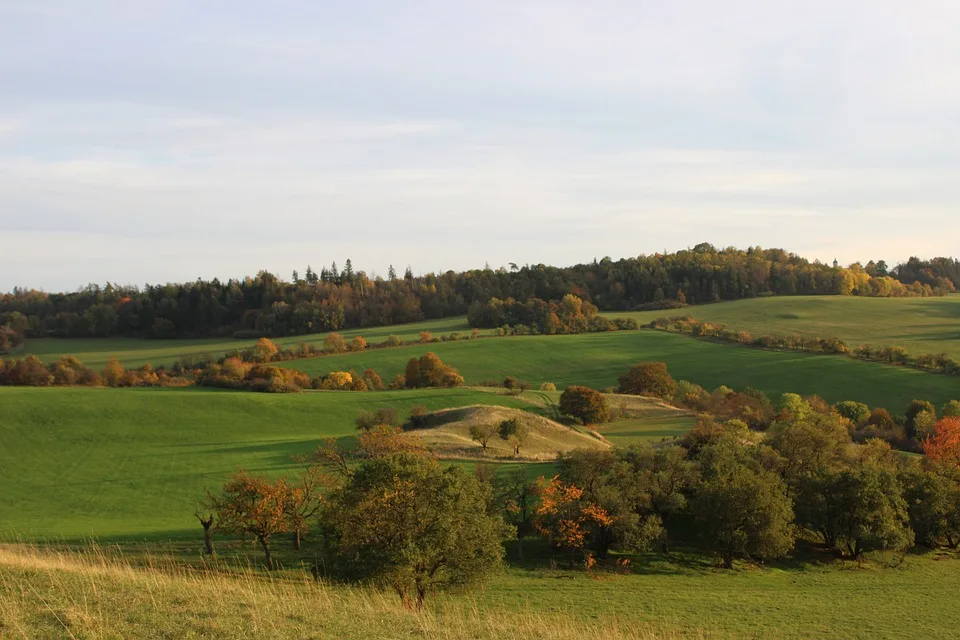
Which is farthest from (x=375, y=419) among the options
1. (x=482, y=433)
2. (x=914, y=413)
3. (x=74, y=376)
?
(x=914, y=413)

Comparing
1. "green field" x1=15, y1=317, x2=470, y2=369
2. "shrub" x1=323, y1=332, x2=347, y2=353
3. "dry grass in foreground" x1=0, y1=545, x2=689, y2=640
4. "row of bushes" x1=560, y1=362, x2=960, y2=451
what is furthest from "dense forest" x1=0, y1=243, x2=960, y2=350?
"dry grass in foreground" x1=0, y1=545, x2=689, y2=640

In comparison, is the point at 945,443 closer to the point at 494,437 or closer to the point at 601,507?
the point at 601,507

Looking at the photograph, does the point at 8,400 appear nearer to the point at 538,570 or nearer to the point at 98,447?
the point at 98,447

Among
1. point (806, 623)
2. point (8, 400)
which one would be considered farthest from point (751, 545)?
point (8, 400)

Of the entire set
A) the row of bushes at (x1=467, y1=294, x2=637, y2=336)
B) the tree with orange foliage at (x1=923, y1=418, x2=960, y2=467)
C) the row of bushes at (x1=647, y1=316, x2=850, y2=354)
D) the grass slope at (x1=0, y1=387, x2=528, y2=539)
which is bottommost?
the tree with orange foliage at (x1=923, y1=418, x2=960, y2=467)

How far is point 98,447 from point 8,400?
1574cm

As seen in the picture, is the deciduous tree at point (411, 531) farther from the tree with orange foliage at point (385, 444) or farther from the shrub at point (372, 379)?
the shrub at point (372, 379)

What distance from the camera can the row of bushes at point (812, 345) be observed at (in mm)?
92875

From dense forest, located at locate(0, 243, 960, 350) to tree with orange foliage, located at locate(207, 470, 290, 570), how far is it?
109627 millimetres

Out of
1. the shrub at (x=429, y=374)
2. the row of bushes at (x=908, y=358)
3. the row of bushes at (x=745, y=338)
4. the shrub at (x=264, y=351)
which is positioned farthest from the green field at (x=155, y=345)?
the row of bushes at (x=908, y=358)

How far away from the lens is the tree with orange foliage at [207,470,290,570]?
34.9 meters

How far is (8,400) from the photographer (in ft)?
226

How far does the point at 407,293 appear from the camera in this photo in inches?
6727

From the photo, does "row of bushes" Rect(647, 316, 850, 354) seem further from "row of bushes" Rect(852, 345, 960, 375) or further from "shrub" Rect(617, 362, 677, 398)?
"shrub" Rect(617, 362, 677, 398)
